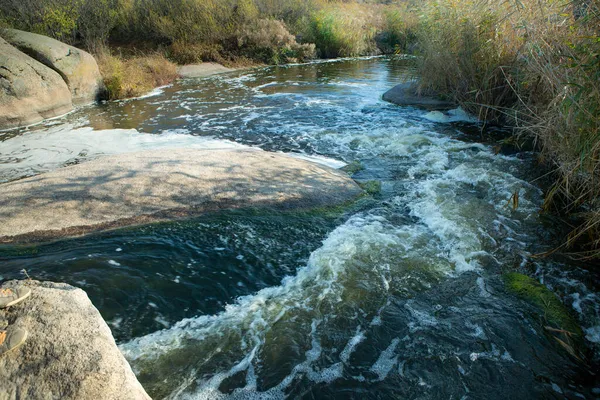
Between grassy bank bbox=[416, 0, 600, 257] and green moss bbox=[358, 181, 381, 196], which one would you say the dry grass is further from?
green moss bbox=[358, 181, 381, 196]

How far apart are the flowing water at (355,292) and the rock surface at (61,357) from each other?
68 cm

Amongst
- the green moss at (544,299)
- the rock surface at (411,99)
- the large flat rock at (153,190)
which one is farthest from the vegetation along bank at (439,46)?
the large flat rock at (153,190)

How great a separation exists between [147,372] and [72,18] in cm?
1492

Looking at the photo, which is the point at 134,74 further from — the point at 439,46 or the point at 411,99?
the point at 439,46

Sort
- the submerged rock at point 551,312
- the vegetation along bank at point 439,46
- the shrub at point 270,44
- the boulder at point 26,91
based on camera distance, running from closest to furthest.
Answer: the submerged rock at point 551,312
the vegetation along bank at point 439,46
the boulder at point 26,91
the shrub at point 270,44

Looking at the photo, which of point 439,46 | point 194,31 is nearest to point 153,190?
point 439,46

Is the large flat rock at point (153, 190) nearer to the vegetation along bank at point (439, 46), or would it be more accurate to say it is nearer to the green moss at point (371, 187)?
the green moss at point (371, 187)

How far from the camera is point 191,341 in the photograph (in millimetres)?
2781

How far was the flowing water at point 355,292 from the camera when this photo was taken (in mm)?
2525

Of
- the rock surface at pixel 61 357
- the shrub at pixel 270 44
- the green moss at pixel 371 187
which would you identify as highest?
the shrub at pixel 270 44

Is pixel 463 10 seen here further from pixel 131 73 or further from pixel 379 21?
pixel 379 21

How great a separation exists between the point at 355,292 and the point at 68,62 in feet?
35.5

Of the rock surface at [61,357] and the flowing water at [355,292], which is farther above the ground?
the rock surface at [61,357]

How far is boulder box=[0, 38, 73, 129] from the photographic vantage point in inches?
344
